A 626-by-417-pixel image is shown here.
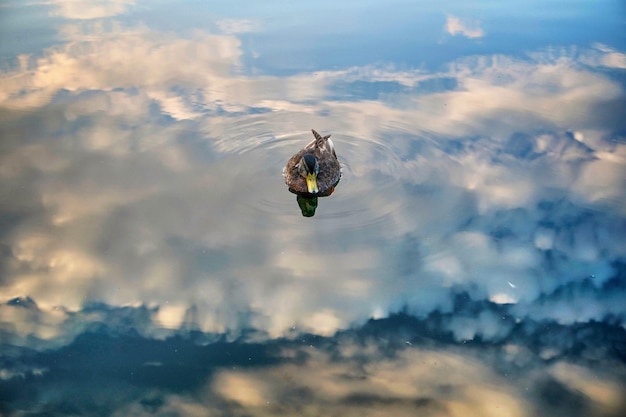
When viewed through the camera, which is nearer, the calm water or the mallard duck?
the calm water

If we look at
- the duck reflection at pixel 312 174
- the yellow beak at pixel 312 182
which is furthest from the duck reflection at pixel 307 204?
the yellow beak at pixel 312 182

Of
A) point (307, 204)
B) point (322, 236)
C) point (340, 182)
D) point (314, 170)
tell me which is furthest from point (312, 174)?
point (322, 236)

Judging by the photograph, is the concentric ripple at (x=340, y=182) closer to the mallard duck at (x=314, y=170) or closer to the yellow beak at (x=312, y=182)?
the mallard duck at (x=314, y=170)

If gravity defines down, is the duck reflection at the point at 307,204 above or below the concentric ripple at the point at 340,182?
below

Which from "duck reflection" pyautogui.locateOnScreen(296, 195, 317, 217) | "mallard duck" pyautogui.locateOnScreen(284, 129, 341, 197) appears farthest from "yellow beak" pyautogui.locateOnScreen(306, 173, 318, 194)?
"duck reflection" pyautogui.locateOnScreen(296, 195, 317, 217)

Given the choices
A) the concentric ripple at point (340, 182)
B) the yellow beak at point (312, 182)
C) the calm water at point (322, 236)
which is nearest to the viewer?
the calm water at point (322, 236)

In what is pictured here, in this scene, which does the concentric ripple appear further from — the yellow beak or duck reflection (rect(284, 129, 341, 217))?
the yellow beak

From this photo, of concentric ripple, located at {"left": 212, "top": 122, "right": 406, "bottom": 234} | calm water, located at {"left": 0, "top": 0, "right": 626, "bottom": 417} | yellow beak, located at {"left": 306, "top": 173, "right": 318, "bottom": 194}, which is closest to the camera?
calm water, located at {"left": 0, "top": 0, "right": 626, "bottom": 417}

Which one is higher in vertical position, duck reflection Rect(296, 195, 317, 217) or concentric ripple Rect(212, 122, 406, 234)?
concentric ripple Rect(212, 122, 406, 234)
